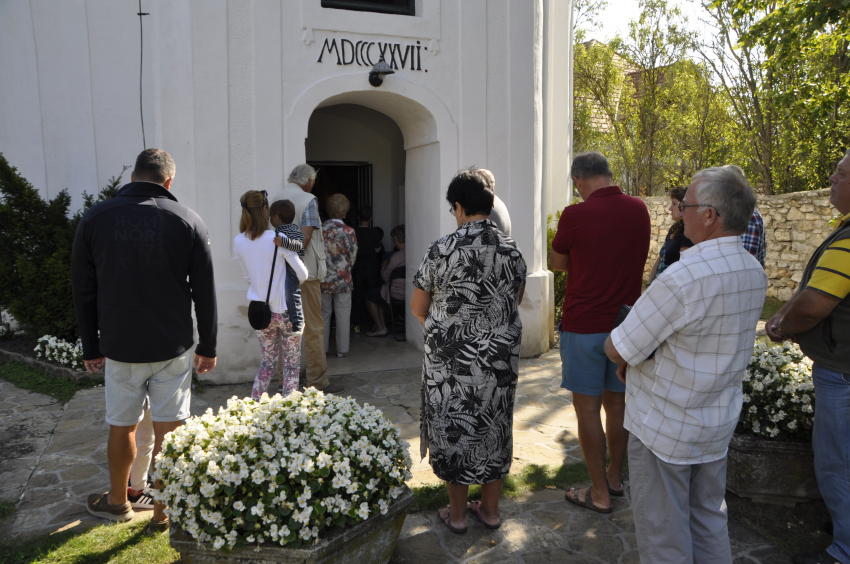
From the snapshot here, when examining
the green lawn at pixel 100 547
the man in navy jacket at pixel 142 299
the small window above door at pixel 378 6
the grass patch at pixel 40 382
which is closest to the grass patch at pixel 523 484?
the green lawn at pixel 100 547

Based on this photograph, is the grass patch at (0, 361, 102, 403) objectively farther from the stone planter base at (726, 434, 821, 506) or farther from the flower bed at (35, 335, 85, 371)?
the stone planter base at (726, 434, 821, 506)

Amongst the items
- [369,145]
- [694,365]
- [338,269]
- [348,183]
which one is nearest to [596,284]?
[694,365]

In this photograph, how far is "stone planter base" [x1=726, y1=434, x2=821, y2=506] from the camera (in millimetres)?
3725

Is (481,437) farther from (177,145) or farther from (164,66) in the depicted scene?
(164,66)

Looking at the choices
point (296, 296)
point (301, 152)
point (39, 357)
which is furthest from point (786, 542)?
point (39, 357)

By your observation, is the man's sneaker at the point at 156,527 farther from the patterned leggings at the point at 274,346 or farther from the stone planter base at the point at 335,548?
the patterned leggings at the point at 274,346

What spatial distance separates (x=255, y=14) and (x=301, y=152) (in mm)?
1394

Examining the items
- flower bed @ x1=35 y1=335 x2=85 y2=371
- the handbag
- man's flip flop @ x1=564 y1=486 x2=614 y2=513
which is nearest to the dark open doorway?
flower bed @ x1=35 y1=335 x2=85 y2=371

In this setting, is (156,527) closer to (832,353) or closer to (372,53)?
(832,353)

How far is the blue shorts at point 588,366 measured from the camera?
11.9 feet

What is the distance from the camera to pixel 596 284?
11.9 ft

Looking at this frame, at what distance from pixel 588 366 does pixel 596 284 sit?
0.48 m

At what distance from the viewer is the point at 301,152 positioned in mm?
6547

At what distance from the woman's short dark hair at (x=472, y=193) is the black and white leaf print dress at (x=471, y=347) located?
0.26ft
